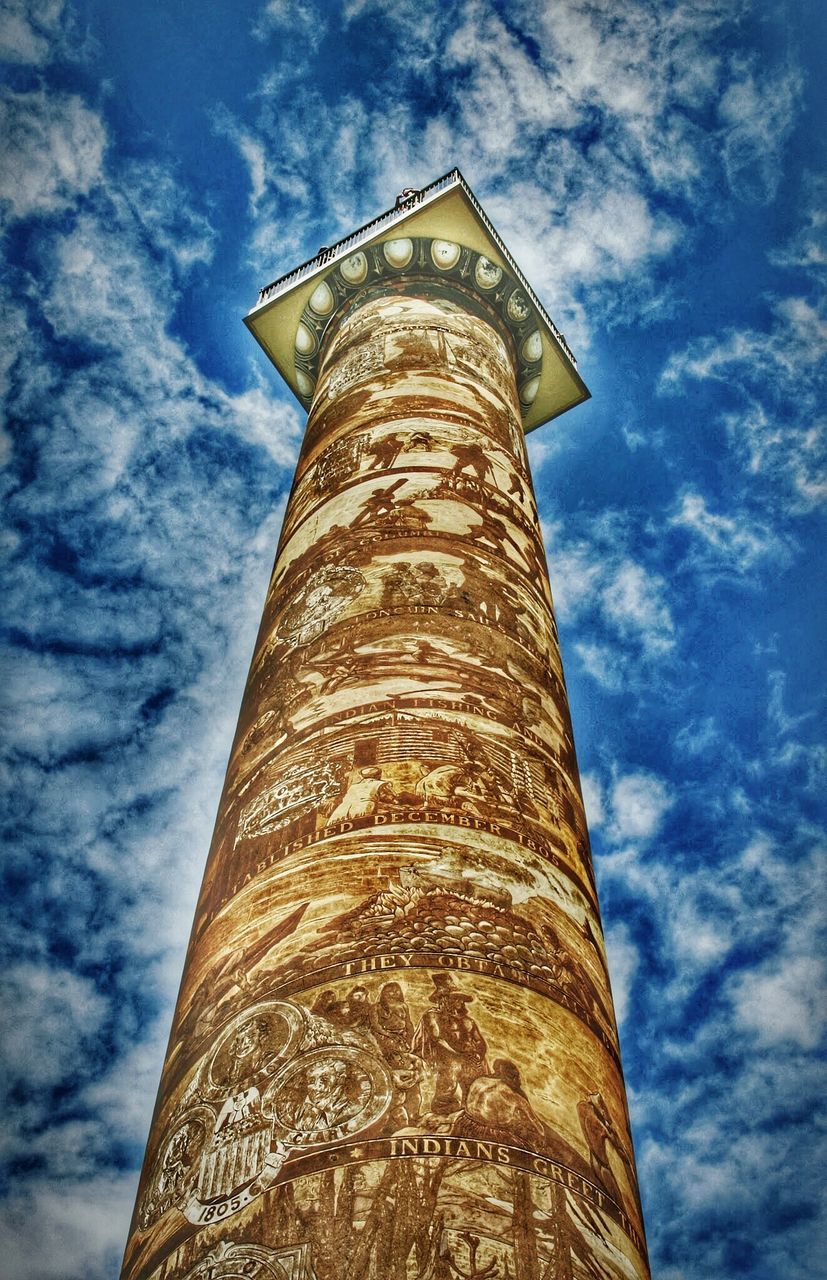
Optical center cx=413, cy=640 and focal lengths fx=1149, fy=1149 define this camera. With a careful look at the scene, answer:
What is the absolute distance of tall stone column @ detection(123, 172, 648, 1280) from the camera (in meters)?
2.57

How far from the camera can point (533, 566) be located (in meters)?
5.45

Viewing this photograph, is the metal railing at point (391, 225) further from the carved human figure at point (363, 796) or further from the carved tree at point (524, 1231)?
the carved tree at point (524, 1231)

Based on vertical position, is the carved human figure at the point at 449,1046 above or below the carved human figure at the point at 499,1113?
above

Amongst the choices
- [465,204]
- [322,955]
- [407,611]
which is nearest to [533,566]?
[407,611]

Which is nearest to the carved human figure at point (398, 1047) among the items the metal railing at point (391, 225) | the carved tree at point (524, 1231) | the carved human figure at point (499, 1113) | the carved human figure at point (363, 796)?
the carved human figure at point (499, 1113)

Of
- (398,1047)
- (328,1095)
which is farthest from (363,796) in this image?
(328,1095)

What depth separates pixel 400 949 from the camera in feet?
10.3

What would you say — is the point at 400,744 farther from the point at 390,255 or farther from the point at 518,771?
the point at 390,255

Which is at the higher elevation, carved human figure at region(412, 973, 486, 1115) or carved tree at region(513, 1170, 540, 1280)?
carved human figure at region(412, 973, 486, 1115)

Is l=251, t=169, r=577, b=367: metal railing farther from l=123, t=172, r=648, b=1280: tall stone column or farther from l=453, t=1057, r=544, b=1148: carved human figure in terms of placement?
l=453, t=1057, r=544, b=1148: carved human figure

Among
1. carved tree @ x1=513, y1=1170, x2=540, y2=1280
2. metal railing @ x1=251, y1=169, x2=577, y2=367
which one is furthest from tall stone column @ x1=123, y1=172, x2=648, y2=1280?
metal railing @ x1=251, y1=169, x2=577, y2=367

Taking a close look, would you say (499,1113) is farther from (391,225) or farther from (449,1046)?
(391,225)

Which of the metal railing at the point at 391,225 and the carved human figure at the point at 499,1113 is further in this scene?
the metal railing at the point at 391,225

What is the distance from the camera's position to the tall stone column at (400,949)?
257cm
